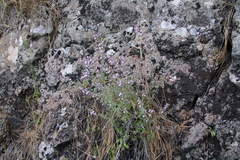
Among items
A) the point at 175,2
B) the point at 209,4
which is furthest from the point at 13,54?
the point at 209,4

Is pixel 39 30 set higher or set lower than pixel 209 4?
higher

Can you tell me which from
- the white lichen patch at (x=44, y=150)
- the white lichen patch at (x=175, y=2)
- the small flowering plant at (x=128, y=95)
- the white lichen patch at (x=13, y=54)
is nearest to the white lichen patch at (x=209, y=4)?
the white lichen patch at (x=175, y=2)

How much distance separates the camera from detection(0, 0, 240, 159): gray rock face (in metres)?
1.85

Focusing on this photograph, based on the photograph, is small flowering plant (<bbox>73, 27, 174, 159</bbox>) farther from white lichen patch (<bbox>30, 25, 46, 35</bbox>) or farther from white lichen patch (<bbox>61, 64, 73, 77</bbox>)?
white lichen patch (<bbox>30, 25, 46, 35</bbox>)

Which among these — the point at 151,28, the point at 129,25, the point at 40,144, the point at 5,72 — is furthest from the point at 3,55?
the point at 151,28

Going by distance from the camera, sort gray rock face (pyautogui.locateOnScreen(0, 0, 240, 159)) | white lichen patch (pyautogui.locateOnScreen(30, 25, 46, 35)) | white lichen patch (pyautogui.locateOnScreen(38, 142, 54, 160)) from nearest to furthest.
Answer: gray rock face (pyautogui.locateOnScreen(0, 0, 240, 159))
white lichen patch (pyautogui.locateOnScreen(38, 142, 54, 160))
white lichen patch (pyautogui.locateOnScreen(30, 25, 46, 35))

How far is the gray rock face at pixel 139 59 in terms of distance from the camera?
6.08 ft

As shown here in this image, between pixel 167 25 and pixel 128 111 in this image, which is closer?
pixel 128 111

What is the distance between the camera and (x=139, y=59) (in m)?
2.24

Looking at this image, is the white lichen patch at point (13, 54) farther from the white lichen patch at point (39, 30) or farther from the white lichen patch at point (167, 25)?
the white lichen patch at point (167, 25)

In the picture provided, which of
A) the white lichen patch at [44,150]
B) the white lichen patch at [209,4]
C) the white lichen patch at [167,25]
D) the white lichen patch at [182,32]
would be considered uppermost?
the white lichen patch at [209,4]

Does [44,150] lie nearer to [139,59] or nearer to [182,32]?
[139,59]

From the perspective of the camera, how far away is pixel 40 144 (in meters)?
2.20

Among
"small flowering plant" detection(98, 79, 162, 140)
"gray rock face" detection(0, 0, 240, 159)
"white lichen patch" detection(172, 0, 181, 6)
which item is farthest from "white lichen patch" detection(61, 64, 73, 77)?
"white lichen patch" detection(172, 0, 181, 6)
